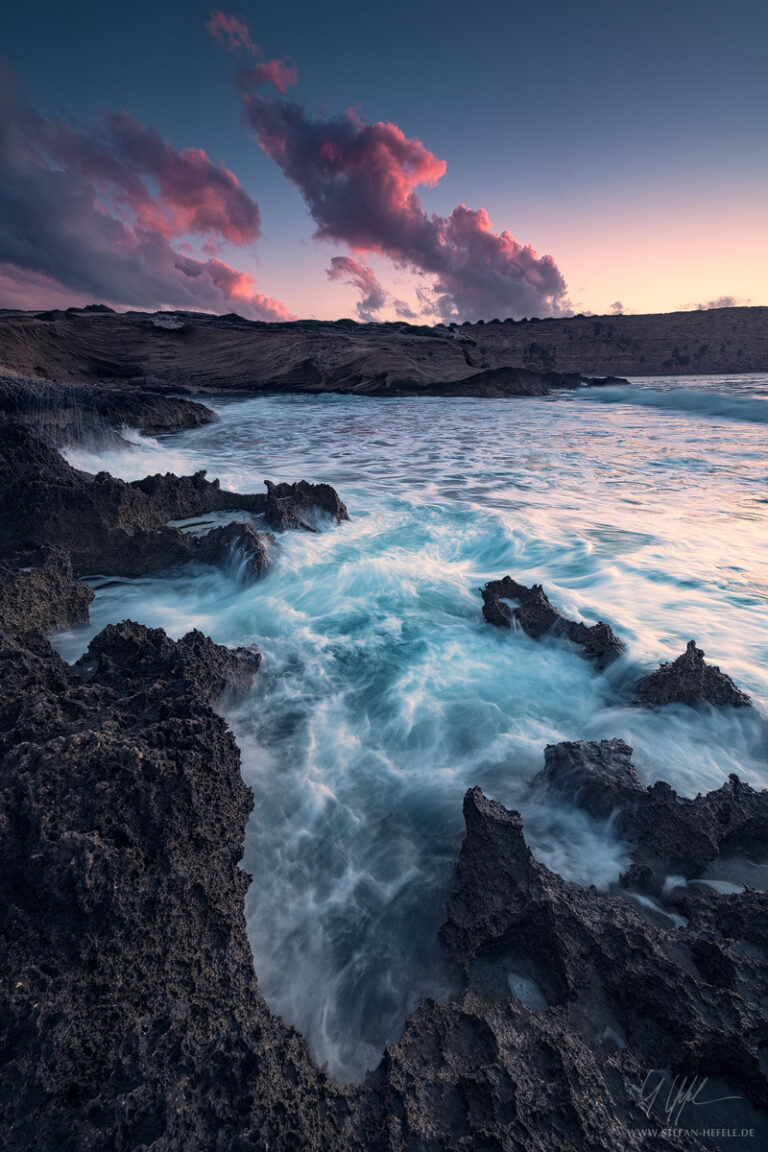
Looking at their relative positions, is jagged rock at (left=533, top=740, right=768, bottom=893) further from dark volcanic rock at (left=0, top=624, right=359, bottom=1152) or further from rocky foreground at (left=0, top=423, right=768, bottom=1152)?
dark volcanic rock at (left=0, top=624, right=359, bottom=1152)

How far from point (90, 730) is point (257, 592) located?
9.00 feet

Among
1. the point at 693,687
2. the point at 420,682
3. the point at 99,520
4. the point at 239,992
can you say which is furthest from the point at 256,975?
the point at 99,520

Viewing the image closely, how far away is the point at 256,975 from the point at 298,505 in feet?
15.8

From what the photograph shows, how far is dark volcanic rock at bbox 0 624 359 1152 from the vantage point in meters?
1.19

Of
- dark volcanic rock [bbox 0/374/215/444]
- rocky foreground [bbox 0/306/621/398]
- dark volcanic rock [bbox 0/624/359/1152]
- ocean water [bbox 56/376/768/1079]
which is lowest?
ocean water [bbox 56/376/768/1079]

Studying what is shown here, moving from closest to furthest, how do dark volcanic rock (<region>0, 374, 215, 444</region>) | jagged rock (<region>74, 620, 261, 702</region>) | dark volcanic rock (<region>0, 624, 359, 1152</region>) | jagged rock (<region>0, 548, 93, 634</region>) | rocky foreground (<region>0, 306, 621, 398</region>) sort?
1. dark volcanic rock (<region>0, 624, 359, 1152</region>)
2. jagged rock (<region>74, 620, 261, 702</region>)
3. jagged rock (<region>0, 548, 93, 634</region>)
4. dark volcanic rock (<region>0, 374, 215, 444</region>)
5. rocky foreground (<region>0, 306, 621, 398</region>)

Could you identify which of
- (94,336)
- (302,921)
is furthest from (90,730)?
(94,336)

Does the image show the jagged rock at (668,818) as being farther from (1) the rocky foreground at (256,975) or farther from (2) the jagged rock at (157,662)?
(2) the jagged rock at (157,662)

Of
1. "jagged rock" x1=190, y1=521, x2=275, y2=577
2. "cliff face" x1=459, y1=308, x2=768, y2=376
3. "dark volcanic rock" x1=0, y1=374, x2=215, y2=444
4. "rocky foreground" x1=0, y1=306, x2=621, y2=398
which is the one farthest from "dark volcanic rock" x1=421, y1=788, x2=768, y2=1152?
"cliff face" x1=459, y1=308, x2=768, y2=376

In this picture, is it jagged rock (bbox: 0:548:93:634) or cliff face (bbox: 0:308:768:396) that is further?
cliff face (bbox: 0:308:768:396)

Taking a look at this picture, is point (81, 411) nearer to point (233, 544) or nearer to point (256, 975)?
point (233, 544)

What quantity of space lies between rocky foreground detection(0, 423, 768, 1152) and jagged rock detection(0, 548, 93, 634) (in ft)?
A: 3.34

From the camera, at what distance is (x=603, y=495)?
8.15 m

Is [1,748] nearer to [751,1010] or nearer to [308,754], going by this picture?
[308,754]
